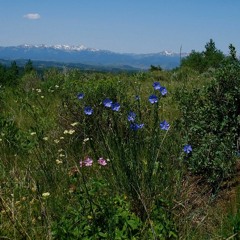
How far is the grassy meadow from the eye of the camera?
2.81m

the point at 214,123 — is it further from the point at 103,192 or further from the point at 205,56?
the point at 205,56

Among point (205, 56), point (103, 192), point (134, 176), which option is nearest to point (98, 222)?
point (134, 176)

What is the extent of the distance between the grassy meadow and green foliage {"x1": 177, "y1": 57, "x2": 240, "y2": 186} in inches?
0.4

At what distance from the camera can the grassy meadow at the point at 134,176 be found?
2807mm

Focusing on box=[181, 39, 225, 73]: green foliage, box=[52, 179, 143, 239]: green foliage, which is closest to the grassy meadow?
box=[52, 179, 143, 239]: green foliage

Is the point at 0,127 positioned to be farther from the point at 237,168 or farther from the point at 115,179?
the point at 237,168

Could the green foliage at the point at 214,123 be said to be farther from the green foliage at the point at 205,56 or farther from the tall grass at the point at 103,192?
the green foliage at the point at 205,56

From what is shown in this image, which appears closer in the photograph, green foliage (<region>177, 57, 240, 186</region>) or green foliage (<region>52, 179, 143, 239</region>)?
green foliage (<region>52, 179, 143, 239</region>)

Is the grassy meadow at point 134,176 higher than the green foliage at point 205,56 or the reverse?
the reverse

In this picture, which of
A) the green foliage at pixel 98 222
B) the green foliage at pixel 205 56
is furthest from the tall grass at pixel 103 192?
the green foliage at pixel 205 56

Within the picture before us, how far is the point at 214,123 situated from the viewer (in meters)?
4.41

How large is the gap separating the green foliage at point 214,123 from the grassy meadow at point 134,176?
0.04ft

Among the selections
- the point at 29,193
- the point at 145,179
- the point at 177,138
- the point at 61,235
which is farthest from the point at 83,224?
the point at 177,138

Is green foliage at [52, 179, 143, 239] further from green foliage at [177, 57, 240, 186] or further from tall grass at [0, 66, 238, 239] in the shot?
green foliage at [177, 57, 240, 186]
